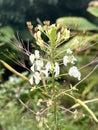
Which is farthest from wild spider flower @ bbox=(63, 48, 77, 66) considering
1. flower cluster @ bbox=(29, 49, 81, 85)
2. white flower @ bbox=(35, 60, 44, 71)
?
white flower @ bbox=(35, 60, 44, 71)

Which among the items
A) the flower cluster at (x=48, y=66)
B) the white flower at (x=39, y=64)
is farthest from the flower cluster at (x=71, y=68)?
the white flower at (x=39, y=64)

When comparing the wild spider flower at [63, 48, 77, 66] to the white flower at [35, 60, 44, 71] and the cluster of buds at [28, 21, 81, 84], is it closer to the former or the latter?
the cluster of buds at [28, 21, 81, 84]

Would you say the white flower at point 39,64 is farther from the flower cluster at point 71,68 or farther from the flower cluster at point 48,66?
the flower cluster at point 71,68

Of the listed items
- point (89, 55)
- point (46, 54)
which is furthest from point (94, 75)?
point (46, 54)

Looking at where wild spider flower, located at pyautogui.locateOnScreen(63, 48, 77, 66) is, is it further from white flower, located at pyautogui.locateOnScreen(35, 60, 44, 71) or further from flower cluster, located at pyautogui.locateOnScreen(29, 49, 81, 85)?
white flower, located at pyautogui.locateOnScreen(35, 60, 44, 71)

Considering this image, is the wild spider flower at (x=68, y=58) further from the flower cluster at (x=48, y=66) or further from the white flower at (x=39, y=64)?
the white flower at (x=39, y=64)

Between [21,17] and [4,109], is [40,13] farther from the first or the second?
[4,109]

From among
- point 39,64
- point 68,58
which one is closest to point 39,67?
point 39,64

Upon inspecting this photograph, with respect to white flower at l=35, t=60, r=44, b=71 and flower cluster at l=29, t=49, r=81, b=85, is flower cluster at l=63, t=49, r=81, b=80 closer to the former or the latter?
flower cluster at l=29, t=49, r=81, b=85

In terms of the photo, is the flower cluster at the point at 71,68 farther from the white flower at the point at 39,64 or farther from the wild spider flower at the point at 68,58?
the white flower at the point at 39,64

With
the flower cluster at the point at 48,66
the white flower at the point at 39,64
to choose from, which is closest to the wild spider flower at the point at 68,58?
the flower cluster at the point at 48,66

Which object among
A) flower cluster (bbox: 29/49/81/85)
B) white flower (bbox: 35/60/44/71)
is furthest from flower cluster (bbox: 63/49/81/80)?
white flower (bbox: 35/60/44/71)
